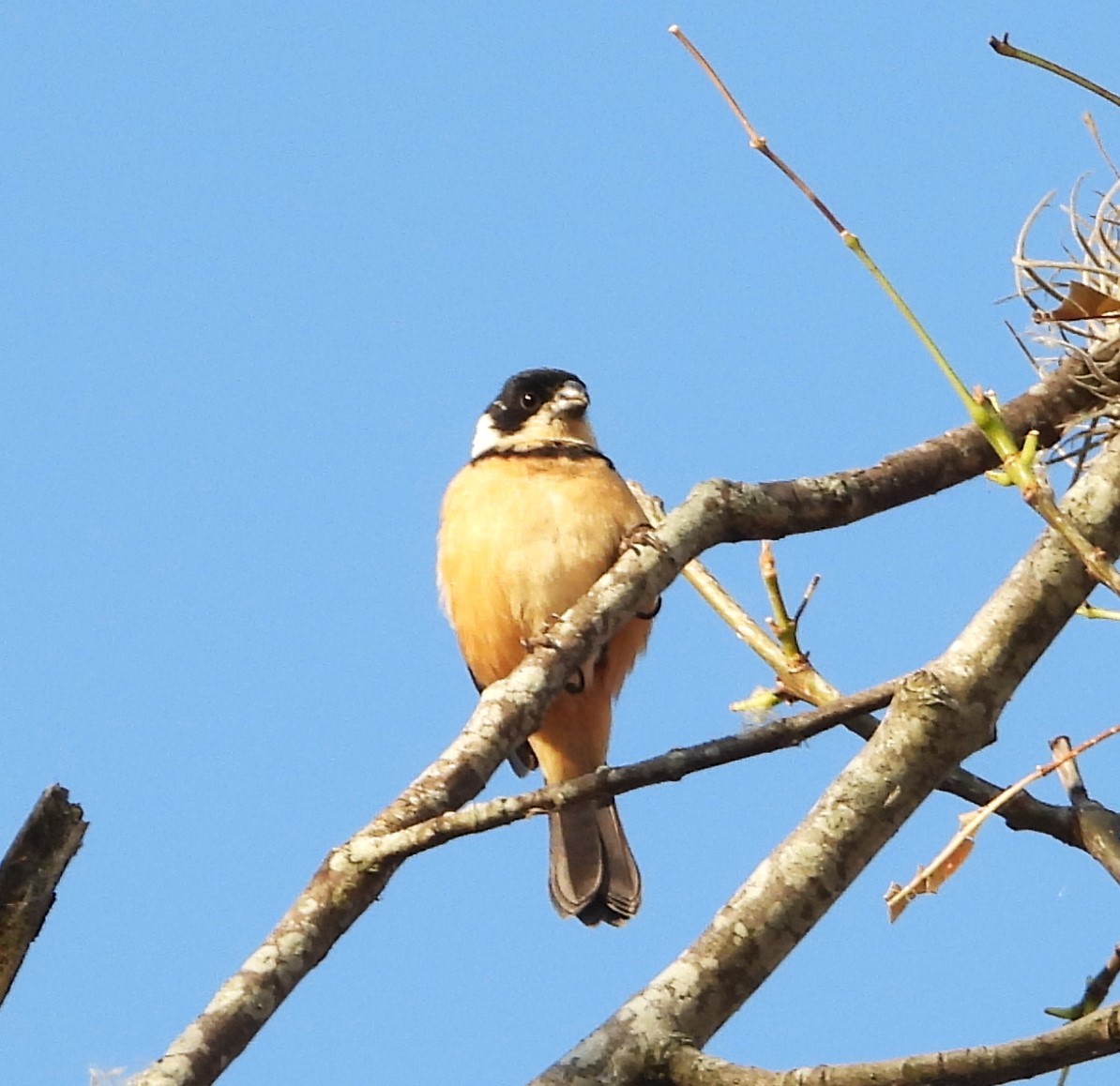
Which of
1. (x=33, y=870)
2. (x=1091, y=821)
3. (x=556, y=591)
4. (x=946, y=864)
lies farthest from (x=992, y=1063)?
(x=556, y=591)

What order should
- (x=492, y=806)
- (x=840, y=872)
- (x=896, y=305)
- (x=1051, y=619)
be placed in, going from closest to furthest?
(x=896, y=305) → (x=492, y=806) → (x=840, y=872) → (x=1051, y=619)

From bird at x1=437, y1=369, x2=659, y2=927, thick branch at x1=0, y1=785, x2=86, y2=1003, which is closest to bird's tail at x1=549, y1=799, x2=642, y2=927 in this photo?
bird at x1=437, y1=369, x2=659, y2=927

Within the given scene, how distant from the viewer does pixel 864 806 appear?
262 centimetres

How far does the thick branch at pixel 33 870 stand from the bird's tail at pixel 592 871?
9.67ft

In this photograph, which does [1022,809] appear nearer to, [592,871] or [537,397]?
[592,871]

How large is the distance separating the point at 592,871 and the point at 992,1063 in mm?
2969

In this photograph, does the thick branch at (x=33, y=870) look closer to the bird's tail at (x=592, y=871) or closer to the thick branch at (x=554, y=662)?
the thick branch at (x=554, y=662)

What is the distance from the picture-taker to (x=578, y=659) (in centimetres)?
288

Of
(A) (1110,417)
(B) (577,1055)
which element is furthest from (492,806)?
(A) (1110,417)

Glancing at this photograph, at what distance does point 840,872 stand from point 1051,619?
0.53 m

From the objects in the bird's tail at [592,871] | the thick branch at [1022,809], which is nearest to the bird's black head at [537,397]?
the bird's tail at [592,871]

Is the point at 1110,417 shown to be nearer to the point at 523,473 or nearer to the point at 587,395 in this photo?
the point at 523,473

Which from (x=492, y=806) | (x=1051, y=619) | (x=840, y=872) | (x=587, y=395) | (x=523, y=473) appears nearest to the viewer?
(x=492, y=806)

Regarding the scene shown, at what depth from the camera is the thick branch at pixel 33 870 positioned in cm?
186
